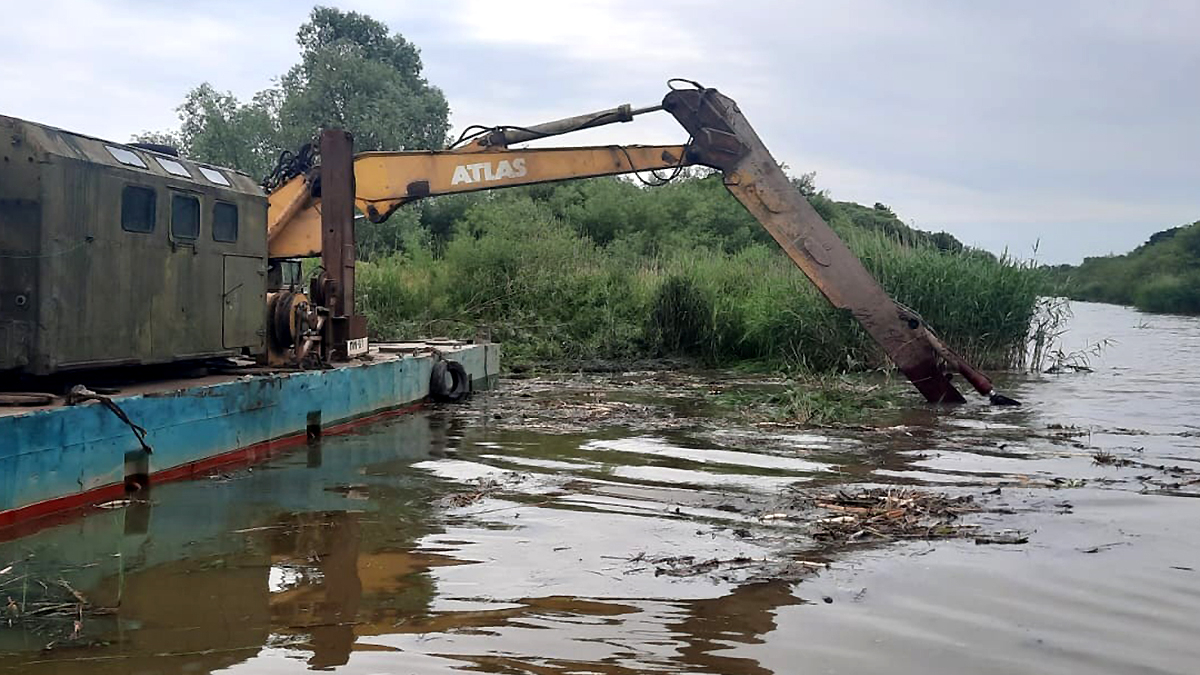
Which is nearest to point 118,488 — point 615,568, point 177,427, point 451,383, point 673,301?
point 177,427

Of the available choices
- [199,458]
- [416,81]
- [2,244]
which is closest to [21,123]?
[2,244]

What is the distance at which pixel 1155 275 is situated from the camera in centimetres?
5216

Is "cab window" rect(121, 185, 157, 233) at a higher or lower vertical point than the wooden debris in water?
higher

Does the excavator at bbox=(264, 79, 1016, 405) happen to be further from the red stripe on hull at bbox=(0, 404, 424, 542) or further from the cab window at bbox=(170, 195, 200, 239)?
the cab window at bbox=(170, 195, 200, 239)

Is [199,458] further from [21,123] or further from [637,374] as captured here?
[637,374]

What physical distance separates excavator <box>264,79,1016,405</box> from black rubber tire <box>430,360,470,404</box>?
154 centimetres

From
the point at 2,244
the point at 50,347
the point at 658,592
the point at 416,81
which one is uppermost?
the point at 416,81

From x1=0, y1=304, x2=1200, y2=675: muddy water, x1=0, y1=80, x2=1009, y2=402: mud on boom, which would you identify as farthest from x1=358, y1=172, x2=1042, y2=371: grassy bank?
x1=0, y1=304, x2=1200, y2=675: muddy water

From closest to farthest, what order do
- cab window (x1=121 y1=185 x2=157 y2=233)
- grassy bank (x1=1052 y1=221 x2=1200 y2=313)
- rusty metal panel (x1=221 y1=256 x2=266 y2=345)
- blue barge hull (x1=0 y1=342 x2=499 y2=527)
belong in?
blue barge hull (x1=0 y1=342 x2=499 y2=527)
cab window (x1=121 y1=185 x2=157 y2=233)
rusty metal panel (x1=221 y1=256 x2=266 y2=345)
grassy bank (x1=1052 y1=221 x2=1200 y2=313)

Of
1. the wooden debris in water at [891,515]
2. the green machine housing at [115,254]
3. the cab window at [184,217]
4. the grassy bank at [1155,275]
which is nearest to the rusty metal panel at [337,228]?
the green machine housing at [115,254]

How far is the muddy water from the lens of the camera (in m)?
4.59

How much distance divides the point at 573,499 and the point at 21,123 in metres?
4.62

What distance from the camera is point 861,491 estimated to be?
318 inches

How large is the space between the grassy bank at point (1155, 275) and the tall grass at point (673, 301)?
74.1ft
